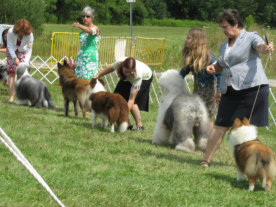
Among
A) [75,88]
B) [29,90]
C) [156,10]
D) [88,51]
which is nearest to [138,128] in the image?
[75,88]

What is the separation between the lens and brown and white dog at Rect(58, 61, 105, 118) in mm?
9375

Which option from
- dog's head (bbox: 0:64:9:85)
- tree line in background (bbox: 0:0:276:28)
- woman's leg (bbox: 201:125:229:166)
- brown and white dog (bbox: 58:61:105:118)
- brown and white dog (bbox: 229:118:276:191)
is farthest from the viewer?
tree line in background (bbox: 0:0:276:28)

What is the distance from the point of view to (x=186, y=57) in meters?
7.22

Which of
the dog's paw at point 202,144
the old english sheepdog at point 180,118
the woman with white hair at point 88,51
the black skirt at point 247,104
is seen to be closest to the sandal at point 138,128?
the old english sheepdog at point 180,118

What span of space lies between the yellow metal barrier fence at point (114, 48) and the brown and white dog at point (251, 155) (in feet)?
45.6

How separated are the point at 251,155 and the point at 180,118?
216cm

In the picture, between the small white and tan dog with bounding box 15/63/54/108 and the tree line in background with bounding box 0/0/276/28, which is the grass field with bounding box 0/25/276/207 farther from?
the tree line in background with bounding box 0/0/276/28

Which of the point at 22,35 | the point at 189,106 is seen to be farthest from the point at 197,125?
the point at 22,35

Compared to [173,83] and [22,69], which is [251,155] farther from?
[22,69]

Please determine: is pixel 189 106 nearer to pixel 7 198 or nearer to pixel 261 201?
pixel 261 201

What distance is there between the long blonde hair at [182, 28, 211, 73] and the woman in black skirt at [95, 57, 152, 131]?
1515mm

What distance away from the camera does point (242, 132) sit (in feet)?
18.2

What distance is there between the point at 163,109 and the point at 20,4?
81.0 feet

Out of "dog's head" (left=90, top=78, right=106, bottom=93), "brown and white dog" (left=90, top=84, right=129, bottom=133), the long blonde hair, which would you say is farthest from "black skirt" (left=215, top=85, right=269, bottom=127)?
"dog's head" (left=90, top=78, right=106, bottom=93)
